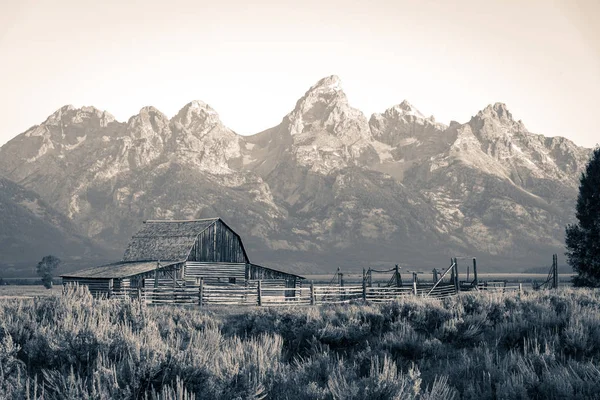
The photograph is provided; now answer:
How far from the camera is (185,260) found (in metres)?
48.8

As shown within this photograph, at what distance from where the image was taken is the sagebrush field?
9204mm

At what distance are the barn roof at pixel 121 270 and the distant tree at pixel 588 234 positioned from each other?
88.2 ft

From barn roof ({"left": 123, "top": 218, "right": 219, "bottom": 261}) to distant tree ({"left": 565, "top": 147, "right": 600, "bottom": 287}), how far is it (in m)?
26.2

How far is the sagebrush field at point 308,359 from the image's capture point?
30.2 feet

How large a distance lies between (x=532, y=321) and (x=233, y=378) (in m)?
11.2

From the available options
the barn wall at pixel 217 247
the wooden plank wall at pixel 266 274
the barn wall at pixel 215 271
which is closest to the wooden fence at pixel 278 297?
the barn wall at pixel 215 271

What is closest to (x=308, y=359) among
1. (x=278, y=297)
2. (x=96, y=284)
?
(x=278, y=297)

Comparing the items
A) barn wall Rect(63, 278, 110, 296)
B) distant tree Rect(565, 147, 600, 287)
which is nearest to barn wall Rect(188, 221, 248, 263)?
barn wall Rect(63, 278, 110, 296)

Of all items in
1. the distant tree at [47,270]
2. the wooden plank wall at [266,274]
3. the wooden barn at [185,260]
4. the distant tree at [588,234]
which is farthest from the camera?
the distant tree at [47,270]

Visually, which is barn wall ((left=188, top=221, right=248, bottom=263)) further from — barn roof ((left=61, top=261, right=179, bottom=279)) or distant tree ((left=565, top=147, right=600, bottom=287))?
distant tree ((left=565, top=147, right=600, bottom=287))

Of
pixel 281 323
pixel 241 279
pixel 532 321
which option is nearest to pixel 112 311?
pixel 281 323

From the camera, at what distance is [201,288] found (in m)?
36.4

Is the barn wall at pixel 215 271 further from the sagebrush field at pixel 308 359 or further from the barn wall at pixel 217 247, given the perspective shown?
the sagebrush field at pixel 308 359

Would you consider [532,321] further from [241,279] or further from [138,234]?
[138,234]
